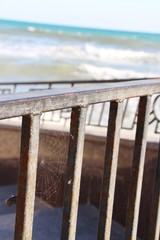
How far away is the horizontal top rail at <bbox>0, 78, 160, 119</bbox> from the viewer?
101cm

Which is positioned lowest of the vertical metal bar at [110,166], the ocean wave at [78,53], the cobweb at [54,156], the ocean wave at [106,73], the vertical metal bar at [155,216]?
the cobweb at [54,156]

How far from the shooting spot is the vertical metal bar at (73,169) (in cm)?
123

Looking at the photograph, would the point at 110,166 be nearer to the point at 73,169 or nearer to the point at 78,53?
the point at 73,169

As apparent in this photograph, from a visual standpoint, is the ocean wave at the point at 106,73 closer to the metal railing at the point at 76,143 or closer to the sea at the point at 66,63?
the sea at the point at 66,63

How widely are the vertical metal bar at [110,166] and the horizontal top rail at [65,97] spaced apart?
0.05 m

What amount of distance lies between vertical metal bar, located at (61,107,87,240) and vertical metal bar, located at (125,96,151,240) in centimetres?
26

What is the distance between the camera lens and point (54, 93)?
1123mm

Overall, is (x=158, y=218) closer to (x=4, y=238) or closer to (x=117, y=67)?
(x=4, y=238)

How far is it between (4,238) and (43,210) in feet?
2.86

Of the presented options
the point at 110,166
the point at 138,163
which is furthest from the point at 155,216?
the point at 110,166

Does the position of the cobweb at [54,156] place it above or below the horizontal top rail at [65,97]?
below

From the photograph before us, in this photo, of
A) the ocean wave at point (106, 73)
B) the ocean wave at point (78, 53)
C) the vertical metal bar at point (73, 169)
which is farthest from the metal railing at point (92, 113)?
the ocean wave at point (78, 53)

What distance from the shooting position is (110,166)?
135cm

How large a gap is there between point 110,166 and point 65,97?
296 mm
